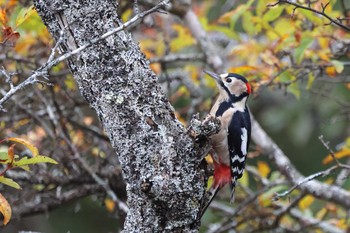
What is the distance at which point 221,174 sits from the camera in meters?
4.28

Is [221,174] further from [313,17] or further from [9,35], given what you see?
[9,35]

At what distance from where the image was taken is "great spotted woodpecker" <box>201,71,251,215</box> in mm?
4289

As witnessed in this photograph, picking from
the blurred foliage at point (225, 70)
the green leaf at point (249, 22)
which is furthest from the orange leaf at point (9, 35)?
the green leaf at point (249, 22)

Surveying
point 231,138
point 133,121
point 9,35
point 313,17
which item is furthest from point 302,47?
point 9,35

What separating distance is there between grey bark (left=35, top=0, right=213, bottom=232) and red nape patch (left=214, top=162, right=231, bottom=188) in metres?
1.15

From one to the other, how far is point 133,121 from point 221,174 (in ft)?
4.59

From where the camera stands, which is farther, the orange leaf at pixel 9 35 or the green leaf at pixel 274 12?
the green leaf at pixel 274 12

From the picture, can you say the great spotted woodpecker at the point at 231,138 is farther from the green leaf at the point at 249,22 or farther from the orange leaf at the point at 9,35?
the orange leaf at the point at 9,35

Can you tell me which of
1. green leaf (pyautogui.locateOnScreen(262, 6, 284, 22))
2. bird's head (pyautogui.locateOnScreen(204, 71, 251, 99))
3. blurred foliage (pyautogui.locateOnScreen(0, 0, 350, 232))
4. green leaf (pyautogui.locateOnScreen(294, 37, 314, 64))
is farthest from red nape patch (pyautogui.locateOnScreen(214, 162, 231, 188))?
green leaf (pyautogui.locateOnScreen(262, 6, 284, 22))

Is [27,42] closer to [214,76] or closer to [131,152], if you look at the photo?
[214,76]

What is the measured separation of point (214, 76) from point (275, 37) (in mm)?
716

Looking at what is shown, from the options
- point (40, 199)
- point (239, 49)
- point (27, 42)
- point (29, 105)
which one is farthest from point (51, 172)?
point (239, 49)

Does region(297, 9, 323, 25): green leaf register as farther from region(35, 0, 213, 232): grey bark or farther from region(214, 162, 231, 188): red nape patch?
region(35, 0, 213, 232): grey bark

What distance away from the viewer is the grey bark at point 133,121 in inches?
118
